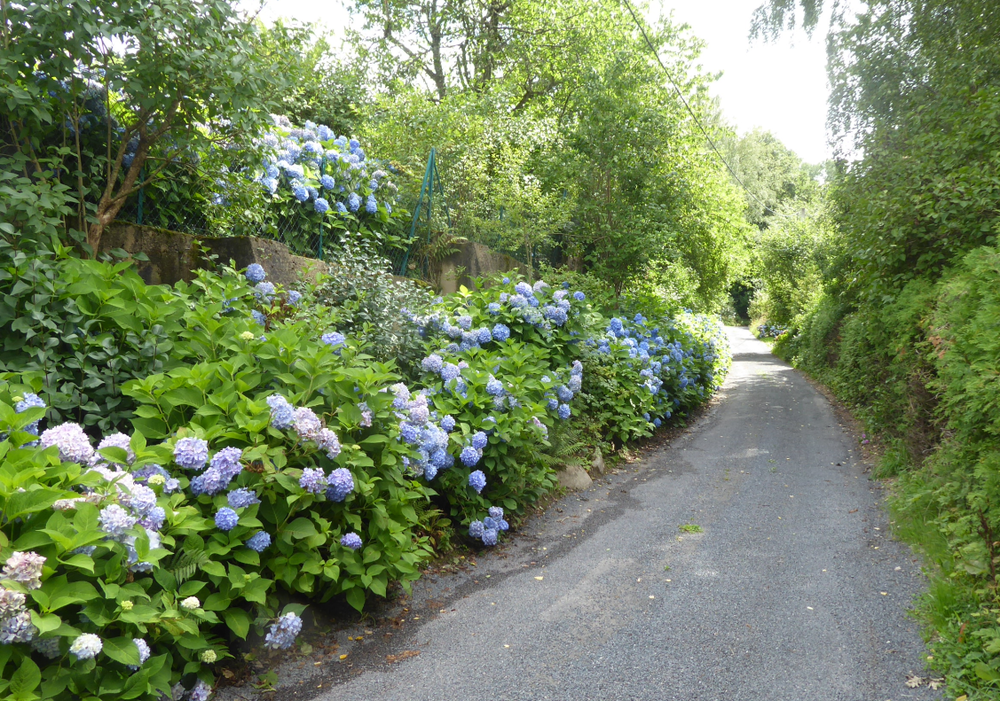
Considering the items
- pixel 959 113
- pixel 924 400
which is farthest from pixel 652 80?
pixel 924 400

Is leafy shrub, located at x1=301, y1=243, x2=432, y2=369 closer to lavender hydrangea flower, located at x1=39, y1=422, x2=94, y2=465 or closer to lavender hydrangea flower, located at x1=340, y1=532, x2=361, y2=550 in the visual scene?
lavender hydrangea flower, located at x1=340, y1=532, x2=361, y2=550

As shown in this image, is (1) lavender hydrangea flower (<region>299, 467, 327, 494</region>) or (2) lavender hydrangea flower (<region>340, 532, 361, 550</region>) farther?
(2) lavender hydrangea flower (<region>340, 532, 361, 550</region>)

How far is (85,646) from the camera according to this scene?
84.0 inches

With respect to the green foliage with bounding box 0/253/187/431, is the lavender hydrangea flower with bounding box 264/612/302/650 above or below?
below

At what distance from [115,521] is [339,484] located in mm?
1049

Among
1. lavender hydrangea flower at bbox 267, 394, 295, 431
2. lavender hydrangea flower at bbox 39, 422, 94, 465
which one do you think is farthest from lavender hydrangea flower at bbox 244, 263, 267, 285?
lavender hydrangea flower at bbox 39, 422, 94, 465

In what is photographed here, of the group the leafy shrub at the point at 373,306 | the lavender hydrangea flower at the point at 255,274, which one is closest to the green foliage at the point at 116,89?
the lavender hydrangea flower at the point at 255,274

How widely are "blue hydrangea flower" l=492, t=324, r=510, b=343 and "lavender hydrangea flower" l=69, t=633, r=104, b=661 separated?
14.6 ft

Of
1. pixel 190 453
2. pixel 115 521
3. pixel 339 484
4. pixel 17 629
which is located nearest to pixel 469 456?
pixel 339 484

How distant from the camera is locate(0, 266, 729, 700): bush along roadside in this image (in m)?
2.26

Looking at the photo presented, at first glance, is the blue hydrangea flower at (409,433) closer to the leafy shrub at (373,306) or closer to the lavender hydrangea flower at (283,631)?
the lavender hydrangea flower at (283,631)

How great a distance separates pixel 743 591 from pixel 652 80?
11705 millimetres

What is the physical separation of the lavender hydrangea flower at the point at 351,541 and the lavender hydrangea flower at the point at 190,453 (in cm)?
82

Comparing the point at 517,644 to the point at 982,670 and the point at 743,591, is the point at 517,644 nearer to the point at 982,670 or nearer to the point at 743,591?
the point at 743,591
